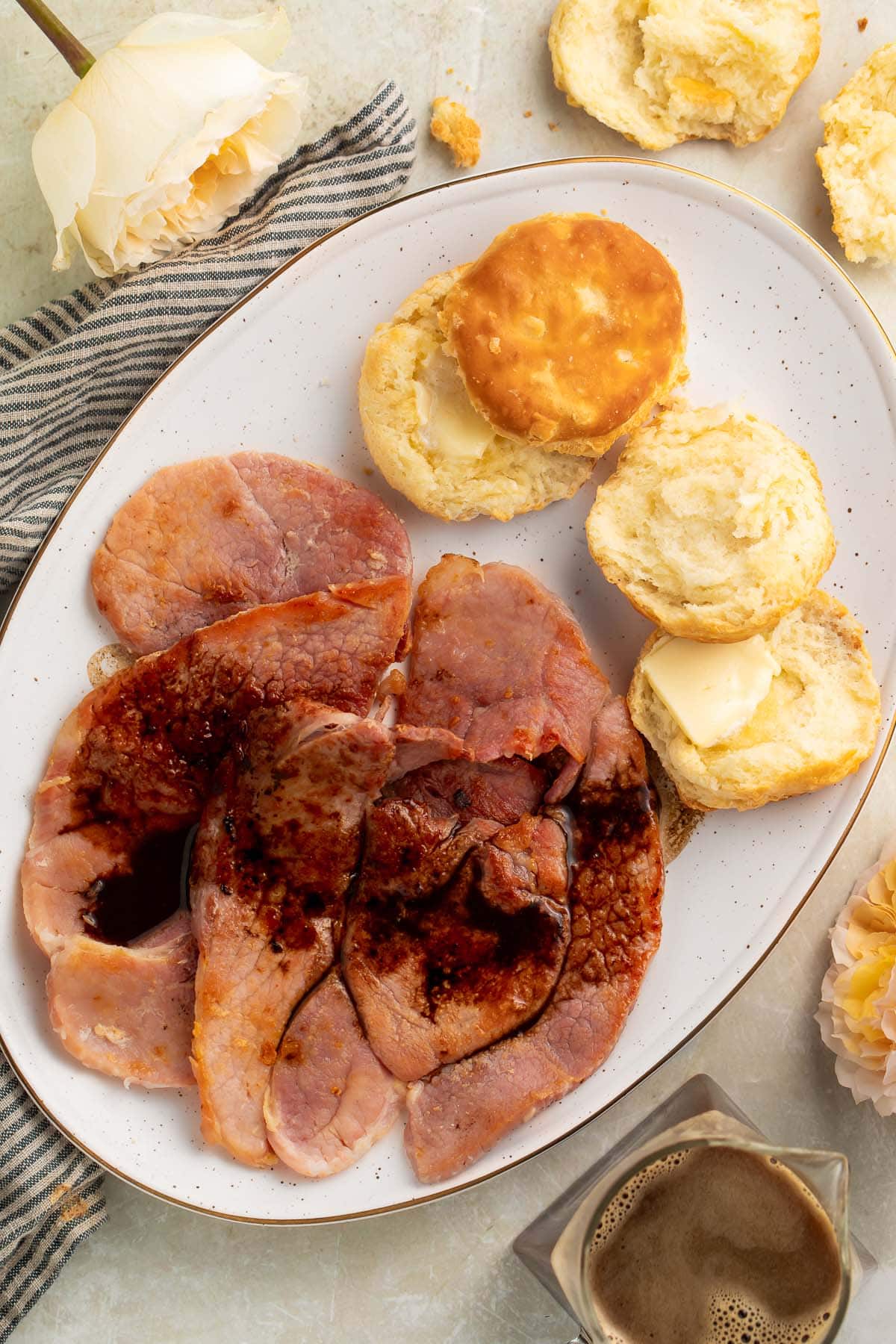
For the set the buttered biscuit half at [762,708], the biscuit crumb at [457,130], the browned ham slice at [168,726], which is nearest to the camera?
the buttered biscuit half at [762,708]

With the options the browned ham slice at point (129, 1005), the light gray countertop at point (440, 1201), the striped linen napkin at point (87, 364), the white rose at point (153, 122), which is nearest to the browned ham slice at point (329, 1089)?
the browned ham slice at point (129, 1005)

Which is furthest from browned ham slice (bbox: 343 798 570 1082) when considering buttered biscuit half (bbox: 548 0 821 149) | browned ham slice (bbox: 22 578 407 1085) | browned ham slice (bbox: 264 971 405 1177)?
A: buttered biscuit half (bbox: 548 0 821 149)

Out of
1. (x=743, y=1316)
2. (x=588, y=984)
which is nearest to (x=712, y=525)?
(x=588, y=984)

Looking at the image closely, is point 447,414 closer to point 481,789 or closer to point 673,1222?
point 481,789

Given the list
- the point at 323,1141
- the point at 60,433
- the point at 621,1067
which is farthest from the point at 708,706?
the point at 60,433

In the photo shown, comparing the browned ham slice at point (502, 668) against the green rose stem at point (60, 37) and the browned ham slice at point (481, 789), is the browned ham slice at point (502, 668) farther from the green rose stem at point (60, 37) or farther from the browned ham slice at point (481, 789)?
the green rose stem at point (60, 37)

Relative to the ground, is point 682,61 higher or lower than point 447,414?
higher
